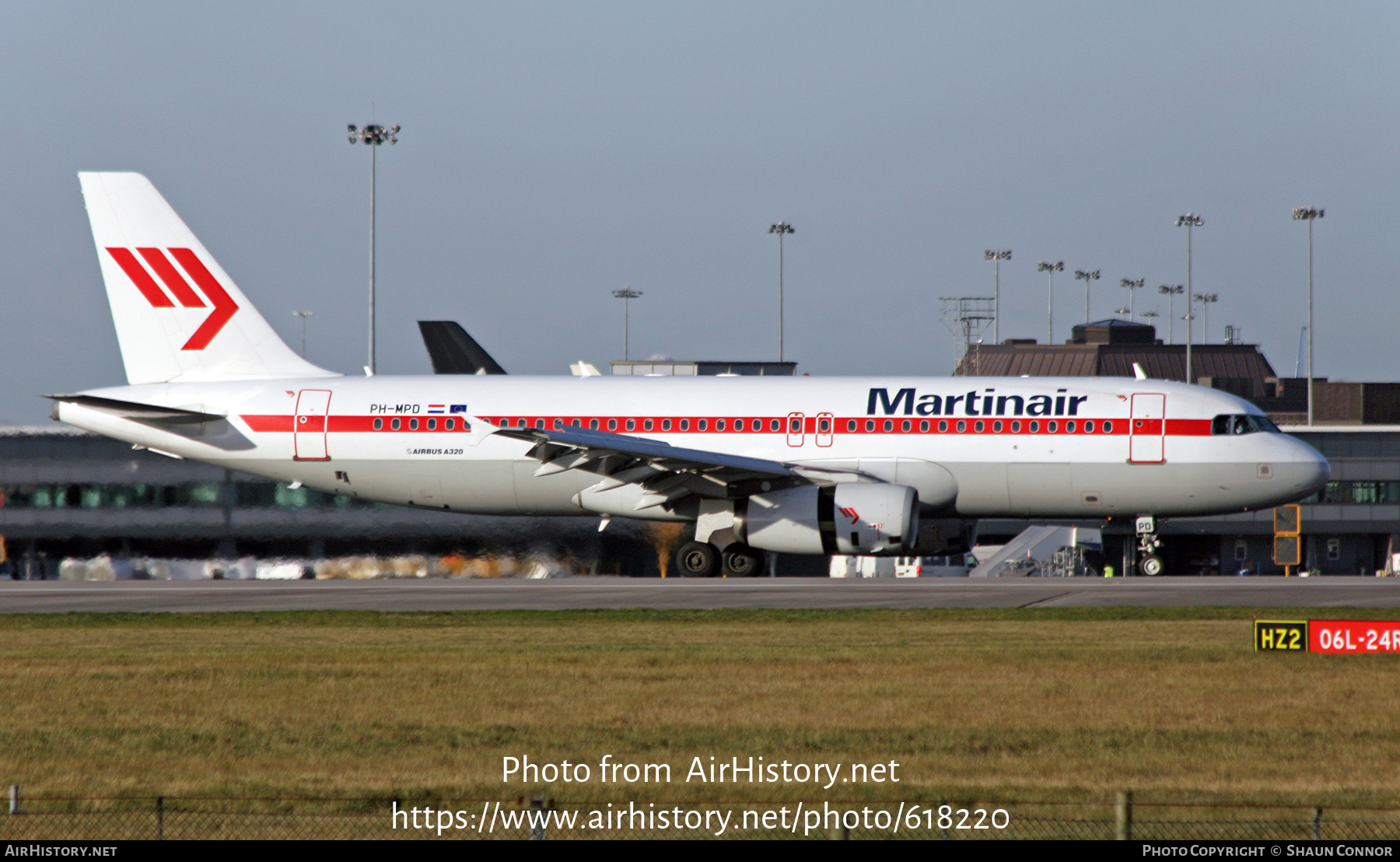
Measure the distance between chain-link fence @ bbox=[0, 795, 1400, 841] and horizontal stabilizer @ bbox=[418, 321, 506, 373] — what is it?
4514 cm

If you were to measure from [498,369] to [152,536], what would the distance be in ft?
79.0

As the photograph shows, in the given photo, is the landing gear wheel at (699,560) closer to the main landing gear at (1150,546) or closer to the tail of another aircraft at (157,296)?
the main landing gear at (1150,546)

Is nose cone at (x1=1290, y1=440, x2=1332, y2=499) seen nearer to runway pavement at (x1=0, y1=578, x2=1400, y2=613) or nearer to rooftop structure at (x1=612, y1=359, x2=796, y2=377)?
runway pavement at (x1=0, y1=578, x2=1400, y2=613)

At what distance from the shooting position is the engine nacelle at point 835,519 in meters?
28.2

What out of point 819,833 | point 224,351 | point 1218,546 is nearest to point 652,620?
point 819,833

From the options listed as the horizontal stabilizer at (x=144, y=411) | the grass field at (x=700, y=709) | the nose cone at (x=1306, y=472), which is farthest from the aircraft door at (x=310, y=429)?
the nose cone at (x=1306, y=472)

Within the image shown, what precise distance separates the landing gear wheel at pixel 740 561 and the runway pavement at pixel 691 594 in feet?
2.02

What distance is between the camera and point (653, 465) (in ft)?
96.5

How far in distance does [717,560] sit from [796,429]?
3211 mm

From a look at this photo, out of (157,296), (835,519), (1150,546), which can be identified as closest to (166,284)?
(157,296)

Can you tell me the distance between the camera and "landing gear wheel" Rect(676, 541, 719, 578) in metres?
31.1

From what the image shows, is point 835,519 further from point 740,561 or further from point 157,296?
point 157,296

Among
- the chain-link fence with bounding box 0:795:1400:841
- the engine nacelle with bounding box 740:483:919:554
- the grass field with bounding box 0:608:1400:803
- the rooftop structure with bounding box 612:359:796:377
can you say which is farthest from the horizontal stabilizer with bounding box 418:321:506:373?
the chain-link fence with bounding box 0:795:1400:841

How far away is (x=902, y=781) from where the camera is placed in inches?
446
